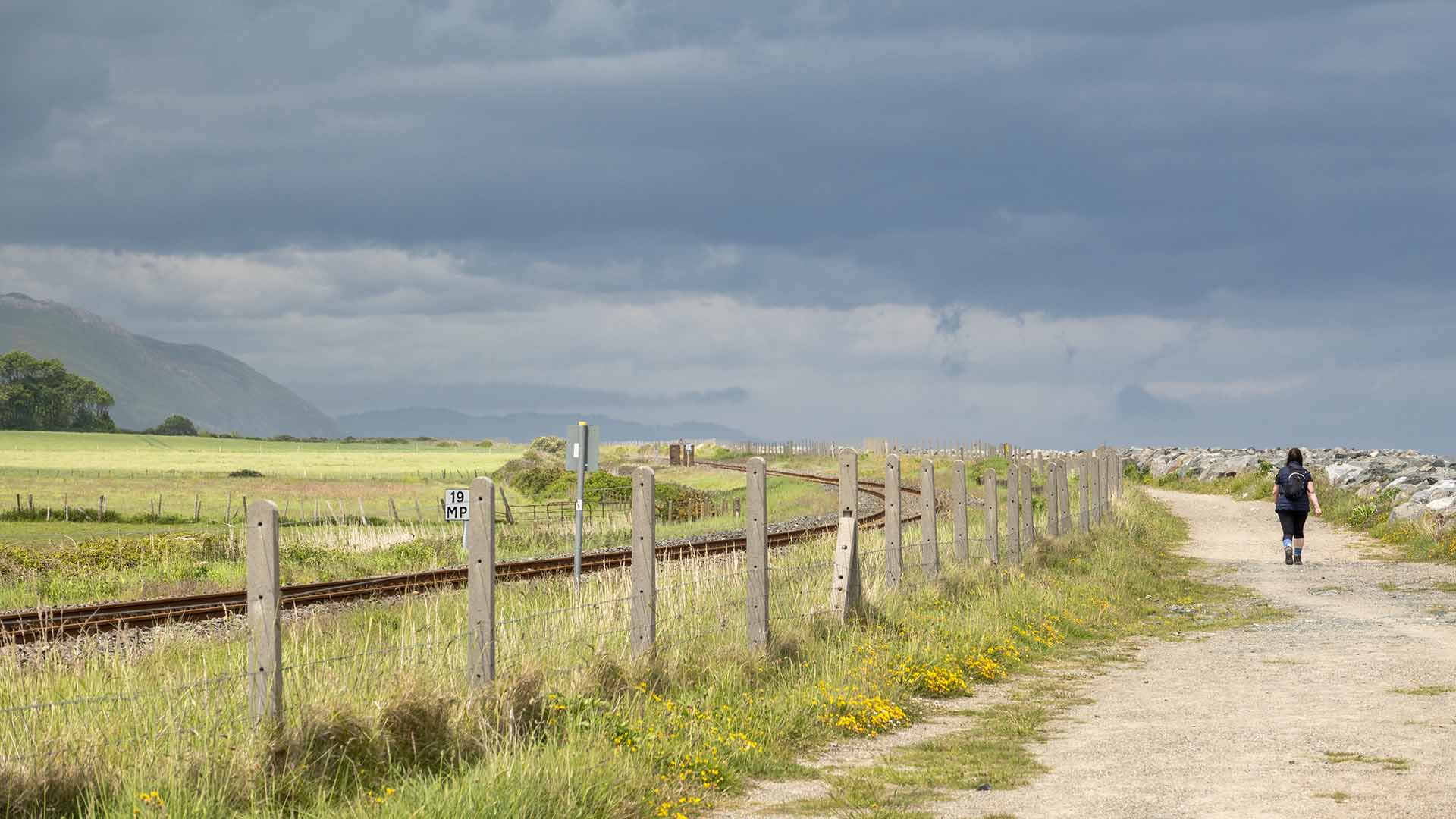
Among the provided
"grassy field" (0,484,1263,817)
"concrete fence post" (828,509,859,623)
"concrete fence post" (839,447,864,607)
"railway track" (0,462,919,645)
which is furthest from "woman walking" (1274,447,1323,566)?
"concrete fence post" (828,509,859,623)

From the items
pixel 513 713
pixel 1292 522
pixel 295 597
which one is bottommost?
pixel 295 597

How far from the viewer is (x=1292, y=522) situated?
27688 millimetres

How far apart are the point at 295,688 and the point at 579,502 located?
55.9ft

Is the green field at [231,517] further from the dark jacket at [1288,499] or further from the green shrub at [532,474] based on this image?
the dark jacket at [1288,499]

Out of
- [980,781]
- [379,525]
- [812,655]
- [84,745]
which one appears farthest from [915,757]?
[379,525]

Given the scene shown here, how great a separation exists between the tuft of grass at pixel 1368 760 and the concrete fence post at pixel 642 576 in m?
5.17

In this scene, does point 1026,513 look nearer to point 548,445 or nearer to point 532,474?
point 532,474

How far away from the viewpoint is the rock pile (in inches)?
1276

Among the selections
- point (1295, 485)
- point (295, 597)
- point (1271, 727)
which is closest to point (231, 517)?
point (295, 597)

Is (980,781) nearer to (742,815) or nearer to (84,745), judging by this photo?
(742,815)

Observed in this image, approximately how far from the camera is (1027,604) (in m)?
18.2

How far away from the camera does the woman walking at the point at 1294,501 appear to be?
26953mm

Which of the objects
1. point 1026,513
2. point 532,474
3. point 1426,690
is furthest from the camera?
point 532,474

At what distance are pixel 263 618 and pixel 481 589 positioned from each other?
5.98 feet
